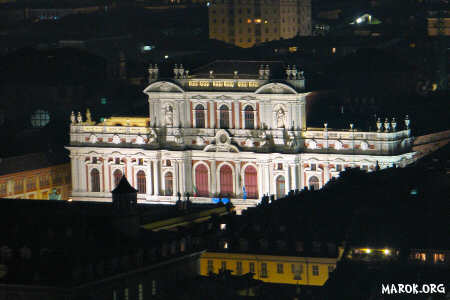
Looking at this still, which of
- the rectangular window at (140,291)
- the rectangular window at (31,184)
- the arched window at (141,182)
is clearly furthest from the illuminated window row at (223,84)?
the rectangular window at (140,291)

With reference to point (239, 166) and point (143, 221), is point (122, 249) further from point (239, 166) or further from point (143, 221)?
point (239, 166)

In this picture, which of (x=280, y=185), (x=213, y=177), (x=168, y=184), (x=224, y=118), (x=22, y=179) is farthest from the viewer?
(x=22, y=179)

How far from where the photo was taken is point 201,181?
629 ft

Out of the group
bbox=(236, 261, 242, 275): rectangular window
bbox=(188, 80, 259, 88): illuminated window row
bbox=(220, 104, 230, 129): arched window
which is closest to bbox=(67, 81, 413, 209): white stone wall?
bbox=(220, 104, 230, 129): arched window

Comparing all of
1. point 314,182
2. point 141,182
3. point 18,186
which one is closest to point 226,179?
point 141,182

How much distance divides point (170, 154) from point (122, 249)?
195 ft

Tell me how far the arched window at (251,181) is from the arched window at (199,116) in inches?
233

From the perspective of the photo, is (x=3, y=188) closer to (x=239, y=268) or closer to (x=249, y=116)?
(x=249, y=116)

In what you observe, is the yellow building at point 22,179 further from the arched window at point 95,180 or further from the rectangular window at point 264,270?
the rectangular window at point 264,270

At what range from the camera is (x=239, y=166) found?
190 meters

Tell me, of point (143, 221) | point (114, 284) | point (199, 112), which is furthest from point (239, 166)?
point (114, 284)

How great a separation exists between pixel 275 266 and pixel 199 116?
5115 centimetres

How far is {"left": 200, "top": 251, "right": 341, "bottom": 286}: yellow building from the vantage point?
14025cm

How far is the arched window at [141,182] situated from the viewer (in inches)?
7594
